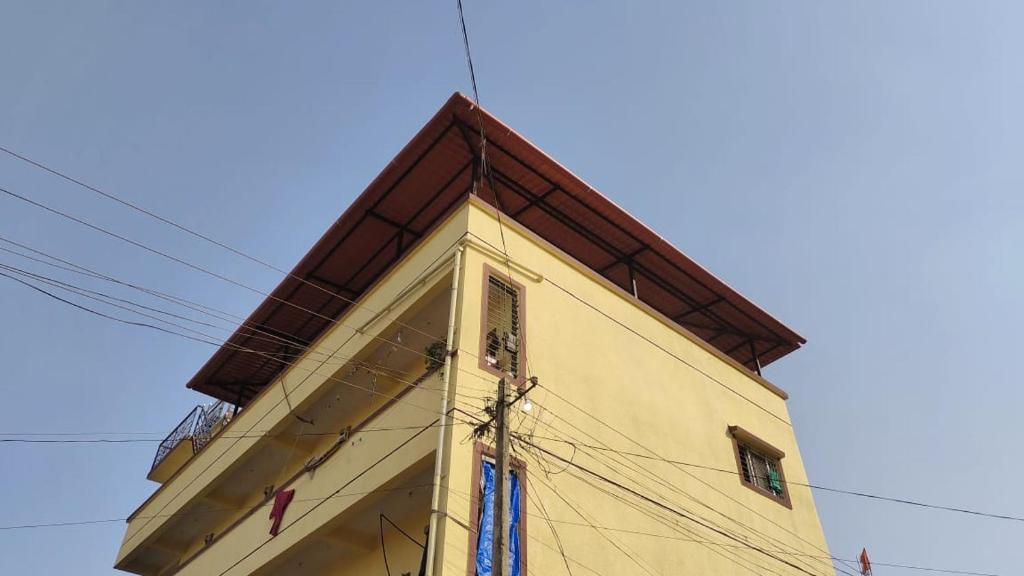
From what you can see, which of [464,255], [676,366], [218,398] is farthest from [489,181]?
[218,398]

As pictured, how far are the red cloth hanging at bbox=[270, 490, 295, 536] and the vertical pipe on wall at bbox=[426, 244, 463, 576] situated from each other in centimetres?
465

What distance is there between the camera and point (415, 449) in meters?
12.8

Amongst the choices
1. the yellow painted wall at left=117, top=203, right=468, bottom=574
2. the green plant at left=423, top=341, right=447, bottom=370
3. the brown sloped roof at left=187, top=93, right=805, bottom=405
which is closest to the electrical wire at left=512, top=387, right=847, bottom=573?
the green plant at left=423, top=341, right=447, bottom=370

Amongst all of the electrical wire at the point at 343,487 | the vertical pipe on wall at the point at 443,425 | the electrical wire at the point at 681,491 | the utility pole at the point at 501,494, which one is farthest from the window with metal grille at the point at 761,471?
the utility pole at the point at 501,494

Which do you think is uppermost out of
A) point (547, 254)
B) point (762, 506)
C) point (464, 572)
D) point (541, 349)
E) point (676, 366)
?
point (547, 254)

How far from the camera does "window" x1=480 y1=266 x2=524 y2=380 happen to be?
45.3 feet

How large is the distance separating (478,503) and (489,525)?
14.3 inches

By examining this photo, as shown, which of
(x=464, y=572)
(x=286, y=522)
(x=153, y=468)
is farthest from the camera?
(x=153, y=468)

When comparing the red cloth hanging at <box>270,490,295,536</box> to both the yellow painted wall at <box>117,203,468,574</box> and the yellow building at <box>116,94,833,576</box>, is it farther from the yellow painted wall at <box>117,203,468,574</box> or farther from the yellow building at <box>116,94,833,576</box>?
the yellow painted wall at <box>117,203,468,574</box>

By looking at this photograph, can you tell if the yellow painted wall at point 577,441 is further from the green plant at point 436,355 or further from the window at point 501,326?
the green plant at point 436,355

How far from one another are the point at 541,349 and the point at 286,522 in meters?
6.36

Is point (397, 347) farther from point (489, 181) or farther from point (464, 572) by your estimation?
point (464, 572)

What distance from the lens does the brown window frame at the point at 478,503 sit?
438 inches

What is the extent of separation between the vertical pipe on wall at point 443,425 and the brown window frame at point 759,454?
8.06 m
